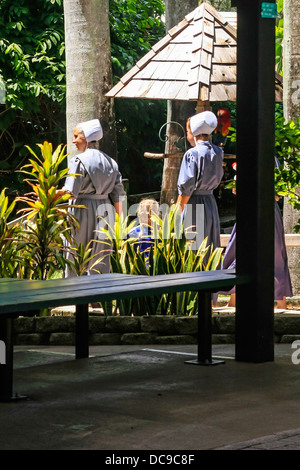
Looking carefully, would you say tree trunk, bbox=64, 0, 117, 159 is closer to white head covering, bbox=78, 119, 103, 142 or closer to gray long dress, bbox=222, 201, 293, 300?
white head covering, bbox=78, 119, 103, 142

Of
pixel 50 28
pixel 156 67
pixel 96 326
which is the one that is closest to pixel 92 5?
pixel 156 67

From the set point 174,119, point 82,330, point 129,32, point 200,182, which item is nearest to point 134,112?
point 129,32

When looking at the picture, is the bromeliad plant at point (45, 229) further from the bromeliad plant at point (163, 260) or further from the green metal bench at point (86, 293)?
the green metal bench at point (86, 293)

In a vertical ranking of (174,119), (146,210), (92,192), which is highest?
(174,119)

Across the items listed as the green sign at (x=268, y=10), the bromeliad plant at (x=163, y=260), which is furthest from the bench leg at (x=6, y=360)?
the bromeliad plant at (x=163, y=260)

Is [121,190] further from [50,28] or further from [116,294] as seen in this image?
[50,28]

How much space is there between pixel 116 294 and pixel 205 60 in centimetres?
566

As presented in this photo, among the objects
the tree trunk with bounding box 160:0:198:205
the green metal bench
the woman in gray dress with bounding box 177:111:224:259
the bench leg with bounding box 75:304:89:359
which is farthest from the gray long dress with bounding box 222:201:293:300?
the tree trunk with bounding box 160:0:198:205

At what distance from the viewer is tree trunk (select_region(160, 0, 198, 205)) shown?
607 inches

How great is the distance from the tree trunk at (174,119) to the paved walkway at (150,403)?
747cm

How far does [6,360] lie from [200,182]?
4.72 metres

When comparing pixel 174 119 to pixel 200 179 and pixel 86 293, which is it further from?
pixel 86 293

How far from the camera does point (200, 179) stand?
10.4m
